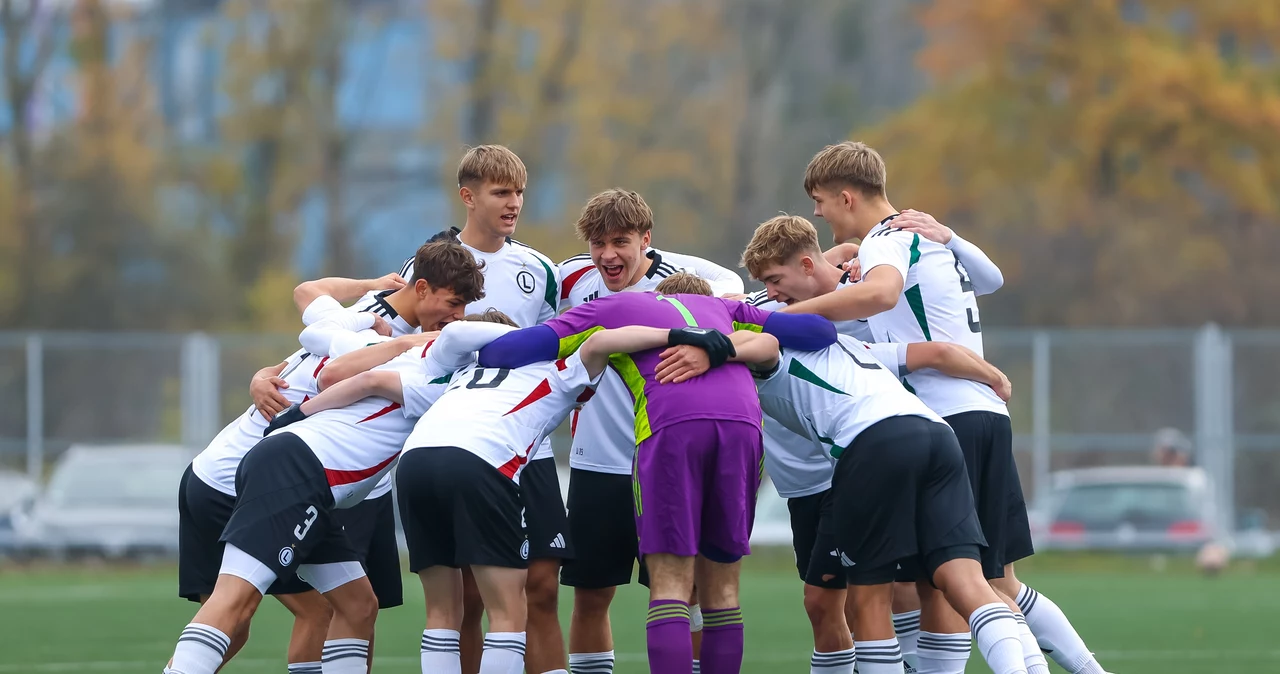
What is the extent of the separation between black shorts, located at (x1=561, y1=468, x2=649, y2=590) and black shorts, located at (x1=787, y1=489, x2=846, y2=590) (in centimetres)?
70

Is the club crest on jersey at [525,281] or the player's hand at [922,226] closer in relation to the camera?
the player's hand at [922,226]

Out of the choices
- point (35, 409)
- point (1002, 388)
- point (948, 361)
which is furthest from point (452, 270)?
point (35, 409)

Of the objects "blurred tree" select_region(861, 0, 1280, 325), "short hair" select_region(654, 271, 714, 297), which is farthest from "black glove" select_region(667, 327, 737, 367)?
"blurred tree" select_region(861, 0, 1280, 325)

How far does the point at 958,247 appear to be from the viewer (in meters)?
6.65

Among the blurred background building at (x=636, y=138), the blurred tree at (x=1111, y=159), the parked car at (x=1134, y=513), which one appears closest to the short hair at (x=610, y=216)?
the parked car at (x=1134, y=513)

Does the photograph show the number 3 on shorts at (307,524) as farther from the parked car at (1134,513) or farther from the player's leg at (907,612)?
the parked car at (1134,513)

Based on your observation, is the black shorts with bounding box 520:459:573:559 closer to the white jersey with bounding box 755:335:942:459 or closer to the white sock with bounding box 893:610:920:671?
the white jersey with bounding box 755:335:942:459

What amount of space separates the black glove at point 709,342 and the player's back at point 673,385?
0.08 meters

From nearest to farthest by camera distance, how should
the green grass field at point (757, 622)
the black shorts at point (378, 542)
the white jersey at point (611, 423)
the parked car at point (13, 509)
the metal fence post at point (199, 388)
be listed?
the black shorts at point (378, 542) → the white jersey at point (611, 423) → the green grass field at point (757, 622) → the parked car at point (13, 509) → the metal fence post at point (199, 388)

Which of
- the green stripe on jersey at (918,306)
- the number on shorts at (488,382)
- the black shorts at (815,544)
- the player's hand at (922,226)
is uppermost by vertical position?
the player's hand at (922,226)

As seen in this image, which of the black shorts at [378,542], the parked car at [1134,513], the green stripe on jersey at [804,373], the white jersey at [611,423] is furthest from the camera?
the parked car at [1134,513]

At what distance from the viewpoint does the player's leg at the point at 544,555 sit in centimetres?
637

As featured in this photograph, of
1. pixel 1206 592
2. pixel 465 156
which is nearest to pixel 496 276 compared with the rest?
pixel 465 156

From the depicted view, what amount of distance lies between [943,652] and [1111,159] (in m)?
20.6
